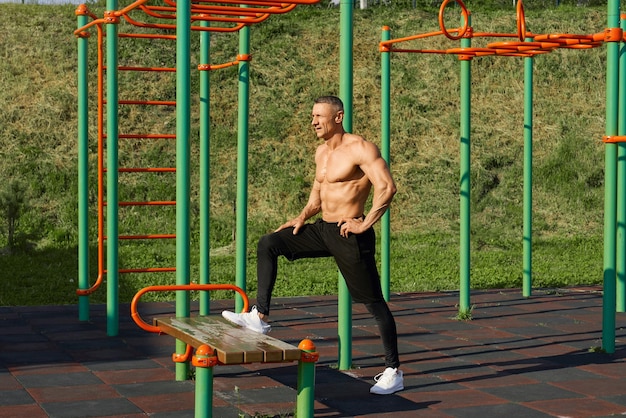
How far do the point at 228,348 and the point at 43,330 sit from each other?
4153 millimetres

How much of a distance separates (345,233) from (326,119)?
2.29 feet

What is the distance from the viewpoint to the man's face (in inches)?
251

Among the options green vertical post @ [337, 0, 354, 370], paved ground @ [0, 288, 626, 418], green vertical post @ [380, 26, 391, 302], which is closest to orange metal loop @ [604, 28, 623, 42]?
green vertical post @ [337, 0, 354, 370]

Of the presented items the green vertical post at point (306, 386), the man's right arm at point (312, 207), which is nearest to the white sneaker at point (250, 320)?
the man's right arm at point (312, 207)

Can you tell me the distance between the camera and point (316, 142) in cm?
2156

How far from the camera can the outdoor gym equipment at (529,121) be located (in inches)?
300

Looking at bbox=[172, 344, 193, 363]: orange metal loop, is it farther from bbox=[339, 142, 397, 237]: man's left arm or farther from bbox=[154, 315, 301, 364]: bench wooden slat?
bbox=[339, 142, 397, 237]: man's left arm

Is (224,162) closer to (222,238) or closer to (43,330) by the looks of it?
(222,238)

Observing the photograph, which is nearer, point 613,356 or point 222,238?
point 613,356

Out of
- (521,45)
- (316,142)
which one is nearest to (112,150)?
(521,45)

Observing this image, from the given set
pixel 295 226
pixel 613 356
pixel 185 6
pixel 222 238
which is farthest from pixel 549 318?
pixel 222 238

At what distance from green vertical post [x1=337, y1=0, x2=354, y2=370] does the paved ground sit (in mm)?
152

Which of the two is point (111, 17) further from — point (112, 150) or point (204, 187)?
point (204, 187)

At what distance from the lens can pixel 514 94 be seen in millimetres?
23625
